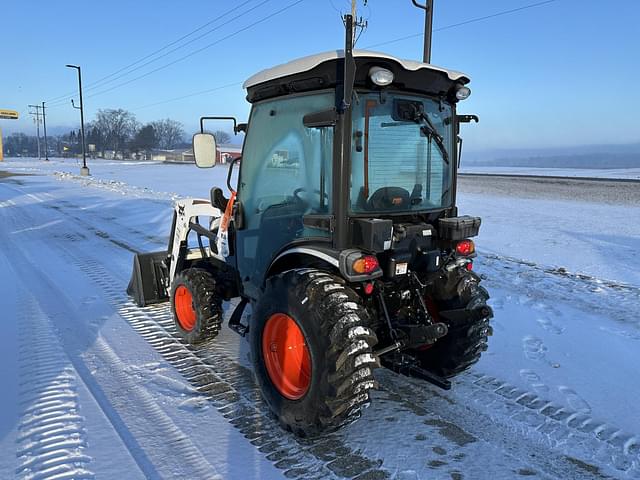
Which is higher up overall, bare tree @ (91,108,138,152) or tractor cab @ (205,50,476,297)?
bare tree @ (91,108,138,152)

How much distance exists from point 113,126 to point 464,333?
101335 mm

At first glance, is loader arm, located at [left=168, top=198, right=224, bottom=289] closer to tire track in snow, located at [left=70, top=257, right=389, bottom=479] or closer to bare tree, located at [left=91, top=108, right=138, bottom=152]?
tire track in snow, located at [left=70, top=257, right=389, bottom=479]

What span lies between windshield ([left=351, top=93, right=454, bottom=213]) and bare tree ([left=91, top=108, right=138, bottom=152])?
95.1m

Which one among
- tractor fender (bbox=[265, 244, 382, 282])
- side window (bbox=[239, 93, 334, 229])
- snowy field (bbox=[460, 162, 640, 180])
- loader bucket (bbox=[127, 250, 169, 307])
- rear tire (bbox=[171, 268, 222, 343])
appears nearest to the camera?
tractor fender (bbox=[265, 244, 382, 282])

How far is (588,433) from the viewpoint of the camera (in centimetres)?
315

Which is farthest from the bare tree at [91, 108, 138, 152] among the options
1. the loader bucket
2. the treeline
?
the loader bucket

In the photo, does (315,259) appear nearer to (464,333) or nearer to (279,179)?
(279,179)

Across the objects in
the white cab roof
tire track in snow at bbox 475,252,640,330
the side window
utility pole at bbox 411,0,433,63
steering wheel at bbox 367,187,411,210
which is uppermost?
utility pole at bbox 411,0,433,63

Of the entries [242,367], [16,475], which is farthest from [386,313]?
[16,475]

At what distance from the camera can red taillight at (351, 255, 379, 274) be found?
2852 mm

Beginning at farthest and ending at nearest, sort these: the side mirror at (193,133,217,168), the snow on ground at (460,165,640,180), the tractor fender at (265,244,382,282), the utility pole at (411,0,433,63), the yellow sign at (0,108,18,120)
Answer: the yellow sign at (0,108,18,120) < the snow on ground at (460,165,640,180) < the utility pole at (411,0,433,63) < the side mirror at (193,133,217,168) < the tractor fender at (265,244,382,282)

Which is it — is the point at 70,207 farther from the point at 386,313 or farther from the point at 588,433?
the point at 588,433

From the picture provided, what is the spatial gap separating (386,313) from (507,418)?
112cm

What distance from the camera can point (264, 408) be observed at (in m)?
3.46
